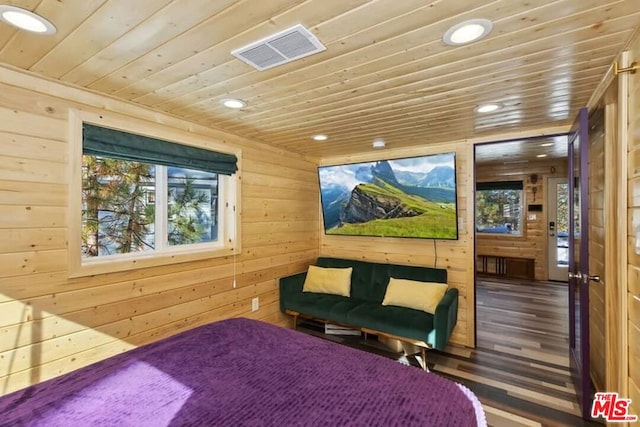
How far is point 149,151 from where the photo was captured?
2328 millimetres

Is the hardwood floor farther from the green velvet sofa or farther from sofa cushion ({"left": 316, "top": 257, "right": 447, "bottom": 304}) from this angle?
sofa cushion ({"left": 316, "top": 257, "right": 447, "bottom": 304})

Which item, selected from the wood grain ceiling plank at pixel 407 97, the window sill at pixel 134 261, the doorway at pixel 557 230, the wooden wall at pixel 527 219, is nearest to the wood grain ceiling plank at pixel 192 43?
the wood grain ceiling plank at pixel 407 97

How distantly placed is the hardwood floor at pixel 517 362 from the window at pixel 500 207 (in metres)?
2.24

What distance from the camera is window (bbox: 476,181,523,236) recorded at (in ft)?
21.4

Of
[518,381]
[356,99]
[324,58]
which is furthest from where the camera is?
[518,381]

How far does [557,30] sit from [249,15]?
1.37 metres

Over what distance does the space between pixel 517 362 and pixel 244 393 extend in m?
2.78

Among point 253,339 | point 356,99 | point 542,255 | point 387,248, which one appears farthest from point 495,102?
point 542,255

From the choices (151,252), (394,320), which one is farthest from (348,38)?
(394,320)

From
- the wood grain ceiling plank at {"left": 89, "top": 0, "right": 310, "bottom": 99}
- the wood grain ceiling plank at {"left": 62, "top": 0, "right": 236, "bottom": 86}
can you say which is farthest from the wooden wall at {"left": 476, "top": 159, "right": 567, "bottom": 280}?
the wood grain ceiling plank at {"left": 62, "top": 0, "right": 236, "bottom": 86}

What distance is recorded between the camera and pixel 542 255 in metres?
6.08

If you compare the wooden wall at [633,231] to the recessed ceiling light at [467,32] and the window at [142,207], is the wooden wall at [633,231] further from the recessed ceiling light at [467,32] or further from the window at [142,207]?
the window at [142,207]

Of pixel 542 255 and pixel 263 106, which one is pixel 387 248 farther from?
pixel 542 255

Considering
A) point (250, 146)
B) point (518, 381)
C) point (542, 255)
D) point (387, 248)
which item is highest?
point (250, 146)
